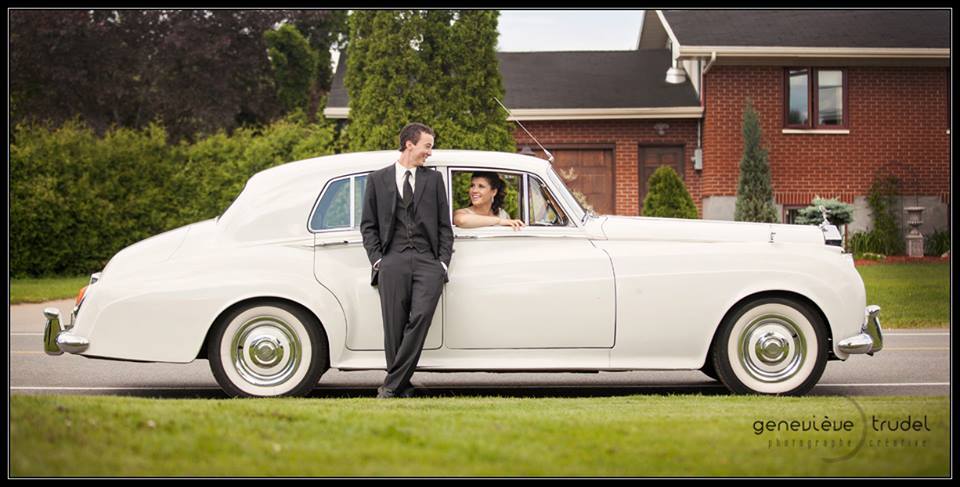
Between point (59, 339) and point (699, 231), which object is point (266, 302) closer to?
point (59, 339)

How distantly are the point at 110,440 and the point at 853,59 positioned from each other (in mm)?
19513

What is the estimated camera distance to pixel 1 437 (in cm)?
618

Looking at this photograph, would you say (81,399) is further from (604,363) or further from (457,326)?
(604,363)

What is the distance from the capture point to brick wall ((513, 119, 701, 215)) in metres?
24.8

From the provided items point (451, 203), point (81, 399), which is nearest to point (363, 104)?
point (451, 203)

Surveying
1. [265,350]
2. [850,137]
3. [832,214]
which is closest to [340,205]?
[265,350]

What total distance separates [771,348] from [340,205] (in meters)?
3.19

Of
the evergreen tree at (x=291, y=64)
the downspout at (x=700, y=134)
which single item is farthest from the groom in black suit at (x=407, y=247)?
the evergreen tree at (x=291, y=64)

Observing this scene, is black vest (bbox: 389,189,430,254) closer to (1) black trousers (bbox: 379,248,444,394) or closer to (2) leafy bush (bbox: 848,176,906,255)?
(1) black trousers (bbox: 379,248,444,394)

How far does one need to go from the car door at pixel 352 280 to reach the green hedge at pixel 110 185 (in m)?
12.0

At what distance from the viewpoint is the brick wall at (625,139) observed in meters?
24.8

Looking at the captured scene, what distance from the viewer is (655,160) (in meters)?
24.9

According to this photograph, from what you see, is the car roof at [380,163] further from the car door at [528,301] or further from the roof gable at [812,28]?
the roof gable at [812,28]

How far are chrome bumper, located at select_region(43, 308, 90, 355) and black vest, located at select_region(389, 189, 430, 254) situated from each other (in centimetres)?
226
